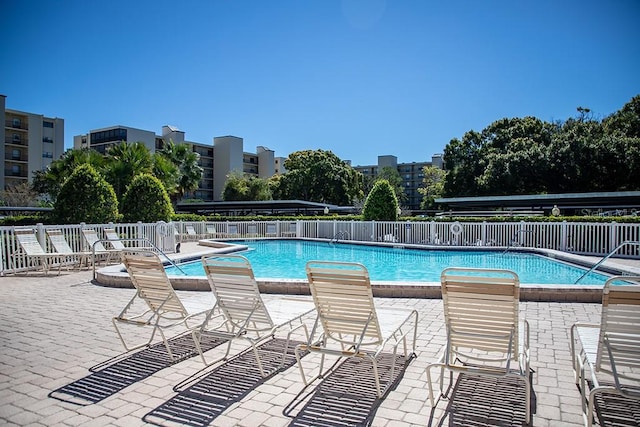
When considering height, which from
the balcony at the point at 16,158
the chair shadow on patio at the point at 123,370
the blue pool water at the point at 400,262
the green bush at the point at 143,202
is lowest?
the blue pool water at the point at 400,262

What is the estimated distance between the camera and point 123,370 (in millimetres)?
3684

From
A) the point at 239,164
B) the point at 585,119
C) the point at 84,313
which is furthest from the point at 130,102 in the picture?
the point at 239,164

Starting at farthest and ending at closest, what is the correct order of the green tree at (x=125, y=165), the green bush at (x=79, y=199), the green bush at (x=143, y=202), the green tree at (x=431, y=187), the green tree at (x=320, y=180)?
the green tree at (x=431, y=187) < the green tree at (x=320, y=180) < the green tree at (x=125, y=165) < the green bush at (x=143, y=202) < the green bush at (x=79, y=199)

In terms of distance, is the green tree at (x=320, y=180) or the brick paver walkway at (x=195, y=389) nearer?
the brick paver walkway at (x=195, y=389)

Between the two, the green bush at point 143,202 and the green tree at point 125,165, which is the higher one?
the green tree at point 125,165

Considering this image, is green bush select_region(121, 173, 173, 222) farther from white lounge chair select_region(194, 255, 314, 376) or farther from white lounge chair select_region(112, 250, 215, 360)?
white lounge chair select_region(194, 255, 314, 376)

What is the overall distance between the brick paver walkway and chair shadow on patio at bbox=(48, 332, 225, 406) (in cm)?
1

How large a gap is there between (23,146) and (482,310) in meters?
64.2

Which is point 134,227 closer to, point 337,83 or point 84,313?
point 84,313

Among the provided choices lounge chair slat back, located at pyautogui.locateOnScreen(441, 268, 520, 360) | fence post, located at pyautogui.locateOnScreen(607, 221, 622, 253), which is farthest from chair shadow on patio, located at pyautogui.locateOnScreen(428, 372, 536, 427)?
fence post, located at pyautogui.locateOnScreen(607, 221, 622, 253)

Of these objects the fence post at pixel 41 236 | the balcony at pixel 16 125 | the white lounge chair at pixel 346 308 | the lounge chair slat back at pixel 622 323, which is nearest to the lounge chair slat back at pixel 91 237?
the fence post at pixel 41 236

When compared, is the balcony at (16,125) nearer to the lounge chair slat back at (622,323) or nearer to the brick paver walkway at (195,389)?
the brick paver walkway at (195,389)

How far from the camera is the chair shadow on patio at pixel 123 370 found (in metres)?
3.15

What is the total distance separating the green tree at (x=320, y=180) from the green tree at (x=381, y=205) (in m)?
26.4
